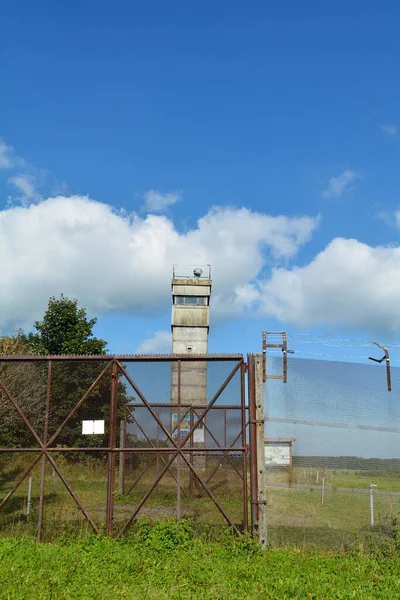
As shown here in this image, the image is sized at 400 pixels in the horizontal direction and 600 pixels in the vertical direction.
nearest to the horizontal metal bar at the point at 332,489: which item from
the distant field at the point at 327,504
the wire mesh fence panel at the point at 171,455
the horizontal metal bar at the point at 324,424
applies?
the distant field at the point at 327,504

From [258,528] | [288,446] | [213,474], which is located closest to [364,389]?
[288,446]

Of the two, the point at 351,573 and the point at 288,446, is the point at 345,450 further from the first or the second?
the point at 351,573

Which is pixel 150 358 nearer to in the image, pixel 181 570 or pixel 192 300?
pixel 181 570

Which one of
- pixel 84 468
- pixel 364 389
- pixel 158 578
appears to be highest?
pixel 364 389

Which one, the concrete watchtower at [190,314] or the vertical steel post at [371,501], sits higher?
the concrete watchtower at [190,314]

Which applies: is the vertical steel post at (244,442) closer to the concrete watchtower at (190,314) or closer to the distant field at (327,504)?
the distant field at (327,504)

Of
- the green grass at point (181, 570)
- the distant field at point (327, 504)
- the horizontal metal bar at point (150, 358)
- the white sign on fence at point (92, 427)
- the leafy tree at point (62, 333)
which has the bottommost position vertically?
the green grass at point (181, 570)

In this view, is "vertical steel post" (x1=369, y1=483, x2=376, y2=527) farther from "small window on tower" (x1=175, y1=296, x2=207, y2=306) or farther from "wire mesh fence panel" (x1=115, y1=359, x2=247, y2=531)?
"small window on tower" (x1=175, y1=296, x2=207, y2=306)

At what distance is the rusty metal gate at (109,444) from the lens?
8.63 metres

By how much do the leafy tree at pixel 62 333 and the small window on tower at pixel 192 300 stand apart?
4.97 meters

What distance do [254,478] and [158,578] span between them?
2.37 m

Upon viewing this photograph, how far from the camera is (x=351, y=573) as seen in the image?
6.98 meters

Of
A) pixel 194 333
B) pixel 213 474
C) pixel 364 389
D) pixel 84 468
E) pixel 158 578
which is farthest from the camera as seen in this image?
pixel 194 333

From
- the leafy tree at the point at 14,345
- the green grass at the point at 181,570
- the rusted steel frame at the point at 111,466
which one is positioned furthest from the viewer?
the leafy tree at the point at 14,345
